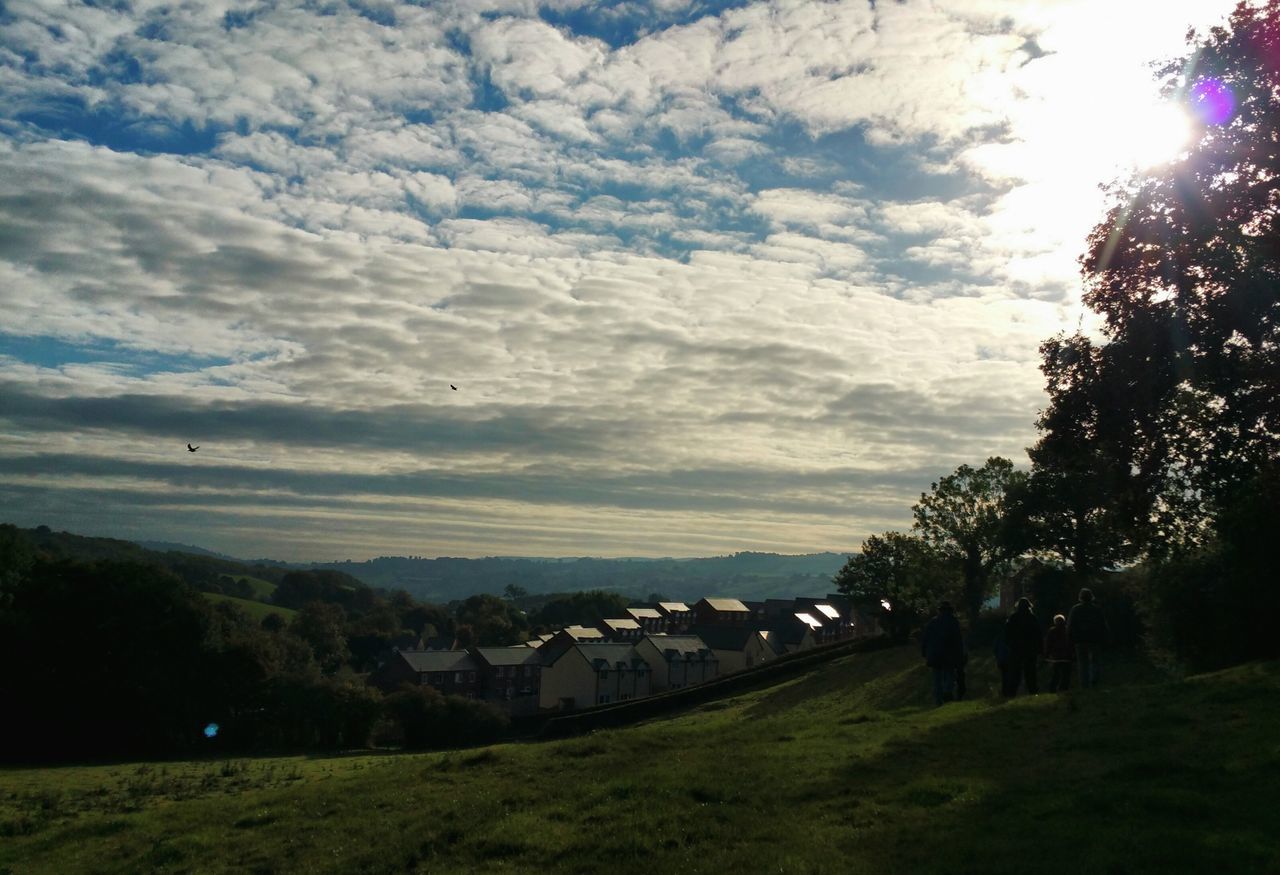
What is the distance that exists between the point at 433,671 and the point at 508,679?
1074 centimetres

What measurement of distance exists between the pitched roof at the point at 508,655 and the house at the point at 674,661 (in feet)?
55.7

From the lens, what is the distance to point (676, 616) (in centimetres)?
17700

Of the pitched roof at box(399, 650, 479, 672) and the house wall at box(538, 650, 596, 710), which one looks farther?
the pitched roof at box(399, 650, 479, 672)

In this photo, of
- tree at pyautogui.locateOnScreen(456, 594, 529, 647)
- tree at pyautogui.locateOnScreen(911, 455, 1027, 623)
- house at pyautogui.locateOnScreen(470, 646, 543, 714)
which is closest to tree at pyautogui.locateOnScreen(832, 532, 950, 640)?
tree at pyautogui.locateOnScreen(911, 455, 1027, 623)

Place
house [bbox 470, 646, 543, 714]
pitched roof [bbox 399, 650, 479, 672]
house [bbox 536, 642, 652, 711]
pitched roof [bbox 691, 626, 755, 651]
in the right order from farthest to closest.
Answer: pitched roof [bbox 691, 626, 755, 651]
house [bbox 470, 646, 543, 714]
pitched roof [bbox 399, 650, 479, 672]
house [bbox 536, 642, 652, 711]

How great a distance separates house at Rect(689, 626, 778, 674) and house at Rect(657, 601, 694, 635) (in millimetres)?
52056

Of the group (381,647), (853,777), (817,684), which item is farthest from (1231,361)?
(381,647)

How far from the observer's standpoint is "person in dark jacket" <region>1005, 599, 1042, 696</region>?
77.2 feet

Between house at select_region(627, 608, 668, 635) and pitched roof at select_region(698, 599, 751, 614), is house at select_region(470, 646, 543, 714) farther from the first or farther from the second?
pitched roof at select_region(698, 599, 751, 614)

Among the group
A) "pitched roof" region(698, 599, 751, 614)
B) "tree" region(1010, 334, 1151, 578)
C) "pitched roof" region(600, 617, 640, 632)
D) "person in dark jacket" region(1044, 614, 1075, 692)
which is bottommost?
"pitched roof" region(600, 617, 640, 632)

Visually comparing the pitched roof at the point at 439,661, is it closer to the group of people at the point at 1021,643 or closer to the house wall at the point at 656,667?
the house wall at the point at 656,667

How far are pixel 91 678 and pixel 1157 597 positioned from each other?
51.8m

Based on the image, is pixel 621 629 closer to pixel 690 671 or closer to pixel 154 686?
pixel 690 671

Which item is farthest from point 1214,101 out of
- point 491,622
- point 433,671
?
point 491,622
